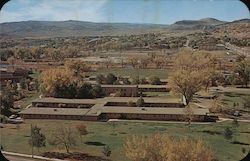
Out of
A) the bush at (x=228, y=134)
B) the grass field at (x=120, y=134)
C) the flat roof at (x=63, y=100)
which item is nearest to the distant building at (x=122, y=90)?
the flat roof at (x=63, y=100)

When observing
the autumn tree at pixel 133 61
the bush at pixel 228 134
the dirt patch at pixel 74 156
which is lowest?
the dirt patch at pixel 74 156

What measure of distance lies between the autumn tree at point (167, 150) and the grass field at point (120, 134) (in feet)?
0.23

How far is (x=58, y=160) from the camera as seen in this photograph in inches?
129

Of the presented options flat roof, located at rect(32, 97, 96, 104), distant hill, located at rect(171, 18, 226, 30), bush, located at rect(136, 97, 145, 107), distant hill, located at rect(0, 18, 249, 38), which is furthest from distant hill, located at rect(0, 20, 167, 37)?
bush, located at rect(136, 97, 145, 107)

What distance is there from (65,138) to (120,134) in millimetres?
480

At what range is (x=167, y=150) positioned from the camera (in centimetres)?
309

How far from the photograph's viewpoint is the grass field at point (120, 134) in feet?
10.3

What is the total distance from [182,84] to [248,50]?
1.99 feet

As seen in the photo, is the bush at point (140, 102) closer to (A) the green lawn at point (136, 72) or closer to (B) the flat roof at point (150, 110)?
(B) the flat roof at point (150, 110)

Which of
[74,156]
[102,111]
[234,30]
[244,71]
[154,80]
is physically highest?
[234,30]

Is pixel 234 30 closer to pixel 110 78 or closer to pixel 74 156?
pixel 110 78

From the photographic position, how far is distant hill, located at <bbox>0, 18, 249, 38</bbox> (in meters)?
3.04

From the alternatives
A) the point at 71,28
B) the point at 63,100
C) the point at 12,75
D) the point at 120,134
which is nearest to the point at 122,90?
the point at 120,134

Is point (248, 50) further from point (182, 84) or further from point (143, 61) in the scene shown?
point (143, 61)
